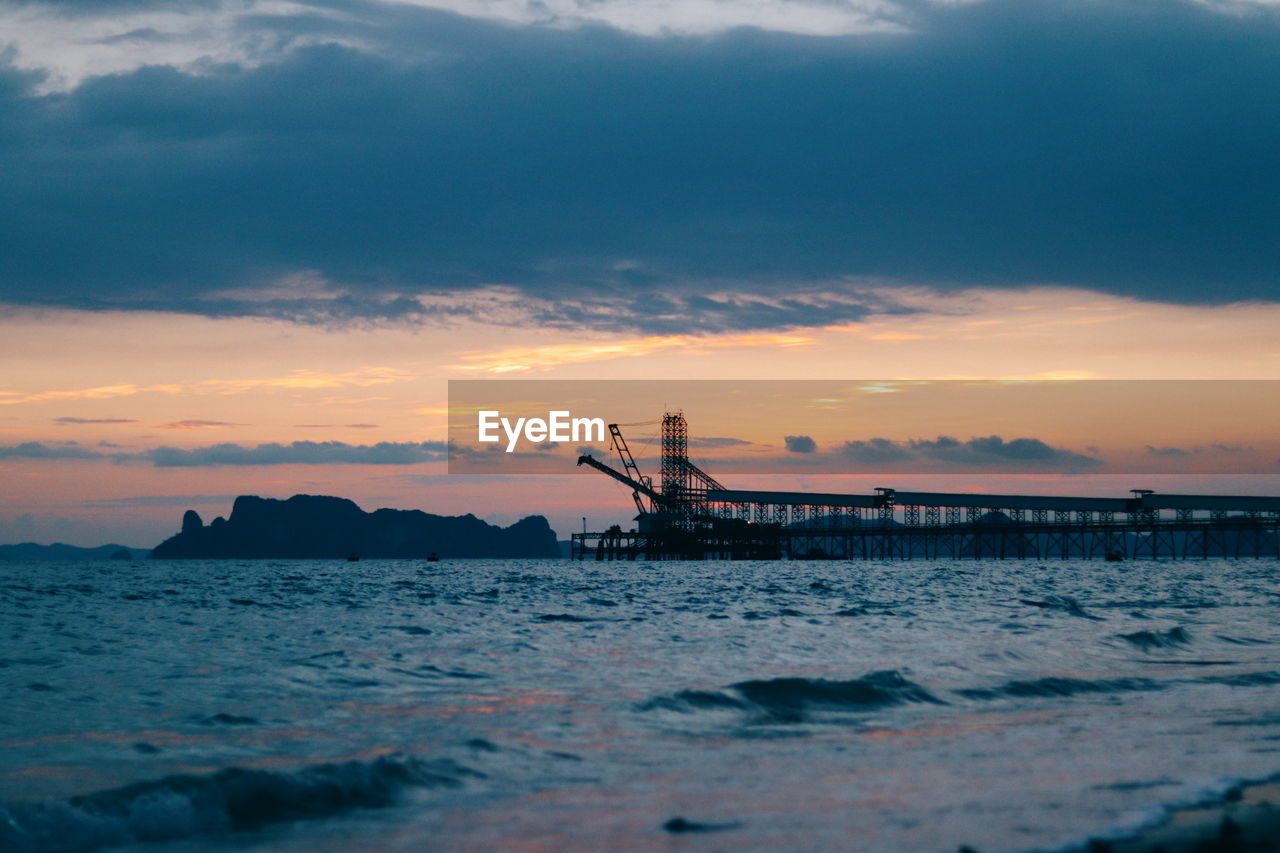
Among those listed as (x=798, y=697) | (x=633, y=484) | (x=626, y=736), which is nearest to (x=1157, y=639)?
(x=798, y=697)

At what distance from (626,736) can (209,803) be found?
4642 millimetres

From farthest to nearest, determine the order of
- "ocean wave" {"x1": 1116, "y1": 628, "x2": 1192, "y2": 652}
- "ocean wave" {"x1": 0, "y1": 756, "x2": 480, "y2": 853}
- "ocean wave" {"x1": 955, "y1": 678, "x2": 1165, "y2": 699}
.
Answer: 1. "ocean wave" {"x1": 1116, "y1": 628, "x2": 1192, "y2": 652}
2. "ocean wave" {"x1": 955, "y1": 678, "x2": 1165, "y2": 699}
3. "ocean wave" {"x1": 0, "y1": 756, "x2": 480, "y2": 853}

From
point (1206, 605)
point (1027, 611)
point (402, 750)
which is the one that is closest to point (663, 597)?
point (1027, 611)

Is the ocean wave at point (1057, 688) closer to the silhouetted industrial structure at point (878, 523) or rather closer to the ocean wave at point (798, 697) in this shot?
the ocean wave at point (798, 697)

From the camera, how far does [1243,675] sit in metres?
18.2

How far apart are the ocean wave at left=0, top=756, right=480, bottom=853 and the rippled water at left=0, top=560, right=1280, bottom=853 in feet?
0.10

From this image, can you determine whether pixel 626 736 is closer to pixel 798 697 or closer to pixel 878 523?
pixel 798 697

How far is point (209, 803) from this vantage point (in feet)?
32.0

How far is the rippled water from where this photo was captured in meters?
8.84

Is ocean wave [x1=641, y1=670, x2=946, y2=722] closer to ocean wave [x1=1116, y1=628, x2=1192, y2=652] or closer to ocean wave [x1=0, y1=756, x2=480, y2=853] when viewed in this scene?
ocean wave [x1=0, y1=756, x2=480, y2=853]

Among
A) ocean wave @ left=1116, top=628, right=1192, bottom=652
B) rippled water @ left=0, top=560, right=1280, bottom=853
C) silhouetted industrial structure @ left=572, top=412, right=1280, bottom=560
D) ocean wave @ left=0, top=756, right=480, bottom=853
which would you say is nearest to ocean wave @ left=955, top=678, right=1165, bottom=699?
rippled water @ left=0, top=560, right=1280, bottom=853

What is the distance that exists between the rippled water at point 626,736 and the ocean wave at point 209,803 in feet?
0.10

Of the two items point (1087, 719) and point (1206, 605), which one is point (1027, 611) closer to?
point (1206, 605)

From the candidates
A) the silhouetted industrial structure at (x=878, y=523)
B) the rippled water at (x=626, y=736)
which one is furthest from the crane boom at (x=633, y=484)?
the rippled water at (x=626, y=736)
